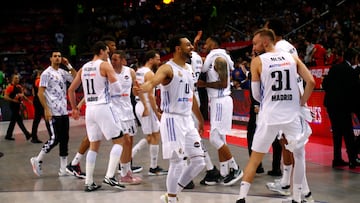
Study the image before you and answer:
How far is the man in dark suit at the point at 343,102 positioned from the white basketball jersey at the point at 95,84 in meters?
3.46

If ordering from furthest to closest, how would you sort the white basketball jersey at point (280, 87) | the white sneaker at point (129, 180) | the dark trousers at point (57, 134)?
the dark trousers at point (57, 134), the white sneaker at point (129, 180), the white basketball jersey at point (280, 87)

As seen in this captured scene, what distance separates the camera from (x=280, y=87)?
5.79 m

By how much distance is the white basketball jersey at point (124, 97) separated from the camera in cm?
802

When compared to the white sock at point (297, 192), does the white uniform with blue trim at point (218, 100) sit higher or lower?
higher

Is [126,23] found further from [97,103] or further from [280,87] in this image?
[280,87]

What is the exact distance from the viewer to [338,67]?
26.8ft

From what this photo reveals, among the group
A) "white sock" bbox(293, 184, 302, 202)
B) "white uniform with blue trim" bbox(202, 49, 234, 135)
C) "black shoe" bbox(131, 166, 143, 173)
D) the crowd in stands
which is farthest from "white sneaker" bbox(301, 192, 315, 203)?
the crowd in stands

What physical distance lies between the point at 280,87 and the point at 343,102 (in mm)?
2746

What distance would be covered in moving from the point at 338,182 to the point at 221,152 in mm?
1610

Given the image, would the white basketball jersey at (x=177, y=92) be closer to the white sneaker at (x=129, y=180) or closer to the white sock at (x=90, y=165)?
the white sock at (x=90, y=165)

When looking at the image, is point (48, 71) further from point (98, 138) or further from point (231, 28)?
point (231, 28)

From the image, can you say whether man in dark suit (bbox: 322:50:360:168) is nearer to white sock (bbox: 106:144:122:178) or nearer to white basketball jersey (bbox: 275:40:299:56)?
white basketball jersey (bbox: 275:40:299:56)

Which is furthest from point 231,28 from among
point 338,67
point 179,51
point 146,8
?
point 179,51

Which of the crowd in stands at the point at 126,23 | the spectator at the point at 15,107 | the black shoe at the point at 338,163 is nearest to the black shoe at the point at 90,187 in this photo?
the black shoe at the point at 338,163
